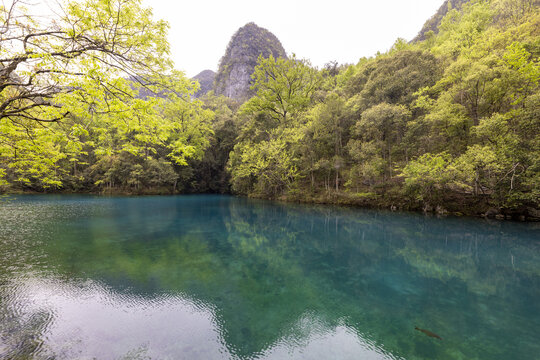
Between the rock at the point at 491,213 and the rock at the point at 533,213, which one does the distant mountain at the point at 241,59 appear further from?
the rock at the point at 533,213

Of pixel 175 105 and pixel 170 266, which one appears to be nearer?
pixel 175 105

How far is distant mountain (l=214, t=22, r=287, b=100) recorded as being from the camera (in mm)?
73625

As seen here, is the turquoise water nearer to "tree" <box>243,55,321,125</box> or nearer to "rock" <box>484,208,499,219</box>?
"rock" <box>484,208,499,219</box>

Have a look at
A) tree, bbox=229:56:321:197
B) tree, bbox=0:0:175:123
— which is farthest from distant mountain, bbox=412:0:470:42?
tree, bbox=0:0:175:123

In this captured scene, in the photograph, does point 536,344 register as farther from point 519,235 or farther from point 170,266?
point 519,235

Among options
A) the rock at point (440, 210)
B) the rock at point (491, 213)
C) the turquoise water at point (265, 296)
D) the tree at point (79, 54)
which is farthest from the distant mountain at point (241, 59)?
the tree at point (79, 54)

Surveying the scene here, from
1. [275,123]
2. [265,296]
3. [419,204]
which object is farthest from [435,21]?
[265,296]

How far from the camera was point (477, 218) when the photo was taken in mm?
15945

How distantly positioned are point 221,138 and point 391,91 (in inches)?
1211

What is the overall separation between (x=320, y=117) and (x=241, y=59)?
64.1 m

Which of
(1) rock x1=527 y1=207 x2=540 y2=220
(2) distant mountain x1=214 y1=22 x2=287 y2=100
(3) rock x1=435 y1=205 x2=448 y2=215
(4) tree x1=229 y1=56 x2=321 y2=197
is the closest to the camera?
(1) rock x1=527 y1=207 x2=540 y2=220

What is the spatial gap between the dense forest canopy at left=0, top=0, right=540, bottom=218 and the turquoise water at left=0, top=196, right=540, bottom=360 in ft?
9.87

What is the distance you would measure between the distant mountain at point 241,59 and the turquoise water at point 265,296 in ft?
222

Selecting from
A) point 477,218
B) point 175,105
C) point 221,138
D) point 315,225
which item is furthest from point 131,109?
point 221,138
